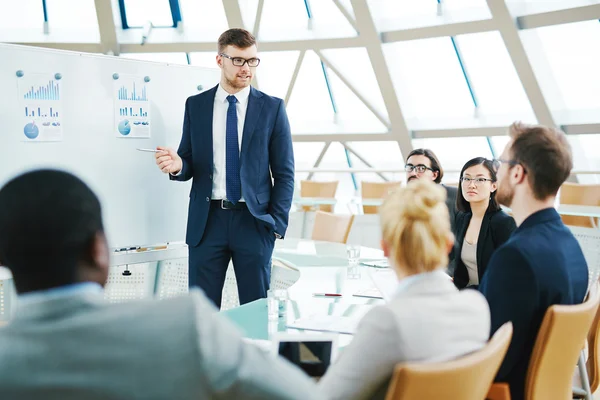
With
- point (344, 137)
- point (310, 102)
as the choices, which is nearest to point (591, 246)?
point (344, 137)

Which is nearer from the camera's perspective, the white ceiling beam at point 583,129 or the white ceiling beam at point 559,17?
the white ceiling beam at point 559,17

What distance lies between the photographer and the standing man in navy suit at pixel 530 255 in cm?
209

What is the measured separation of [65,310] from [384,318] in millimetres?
792

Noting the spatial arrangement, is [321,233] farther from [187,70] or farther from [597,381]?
[597,381]

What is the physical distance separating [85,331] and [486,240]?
2.70 meters

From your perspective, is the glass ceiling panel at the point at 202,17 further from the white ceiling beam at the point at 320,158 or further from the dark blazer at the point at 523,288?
the dark blazer at the point at 523,288

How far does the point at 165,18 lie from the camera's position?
475 inches

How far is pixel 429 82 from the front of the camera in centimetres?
1226

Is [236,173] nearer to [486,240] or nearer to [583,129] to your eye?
[486,240]

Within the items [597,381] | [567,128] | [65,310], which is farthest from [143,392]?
[567,128]

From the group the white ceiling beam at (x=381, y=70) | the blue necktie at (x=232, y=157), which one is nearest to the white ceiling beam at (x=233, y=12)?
the white ceiling beam at (x=381, y=70)

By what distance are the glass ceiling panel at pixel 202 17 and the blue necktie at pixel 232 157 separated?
27.4ft

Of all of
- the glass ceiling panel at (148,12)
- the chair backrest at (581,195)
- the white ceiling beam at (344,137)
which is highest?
the glass ceiling panel at (148,12)

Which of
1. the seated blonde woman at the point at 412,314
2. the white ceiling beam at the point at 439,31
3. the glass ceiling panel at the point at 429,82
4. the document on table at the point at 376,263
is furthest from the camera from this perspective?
the glass ceiling panel at the point at 429,82
